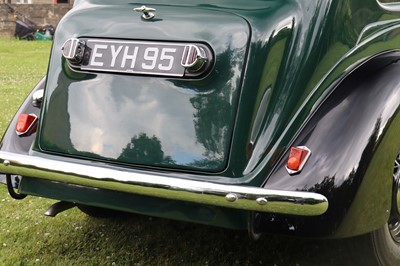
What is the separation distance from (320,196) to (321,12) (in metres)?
0.93

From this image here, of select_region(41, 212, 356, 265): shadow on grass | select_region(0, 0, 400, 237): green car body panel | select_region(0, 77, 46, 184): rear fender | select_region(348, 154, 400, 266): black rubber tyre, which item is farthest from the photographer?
select_region(41, 212, 356, 265): shadow on grass

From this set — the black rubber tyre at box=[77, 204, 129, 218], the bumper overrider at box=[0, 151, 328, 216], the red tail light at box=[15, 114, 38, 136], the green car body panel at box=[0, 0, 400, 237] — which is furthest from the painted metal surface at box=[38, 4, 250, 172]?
the black rubber tyre at box=[77, 204, 129, 218]

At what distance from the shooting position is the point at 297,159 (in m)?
2.38

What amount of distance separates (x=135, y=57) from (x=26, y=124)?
0.87m

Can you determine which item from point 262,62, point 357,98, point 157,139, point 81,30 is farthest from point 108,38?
point 357,98

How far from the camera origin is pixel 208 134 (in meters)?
2.52

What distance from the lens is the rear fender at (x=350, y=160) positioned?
234 centimetres

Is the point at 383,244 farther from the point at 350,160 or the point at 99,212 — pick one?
the point at 99,212

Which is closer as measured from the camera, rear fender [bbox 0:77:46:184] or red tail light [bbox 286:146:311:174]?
red tail light [bbox 286:146:311:174]

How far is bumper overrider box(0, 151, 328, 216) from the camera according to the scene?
7.30ft

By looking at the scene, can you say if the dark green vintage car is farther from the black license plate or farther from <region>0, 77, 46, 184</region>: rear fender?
<region>0, 77, 46, 184</region>: rear fender

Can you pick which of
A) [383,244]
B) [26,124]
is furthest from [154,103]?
[383,244]

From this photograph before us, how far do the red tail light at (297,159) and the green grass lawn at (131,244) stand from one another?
101 centimetres

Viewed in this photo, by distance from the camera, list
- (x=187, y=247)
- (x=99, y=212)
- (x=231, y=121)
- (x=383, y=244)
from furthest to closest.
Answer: (x=99, y=212), (x=187, y=247), (x=383, y=244), (x=231, y=121)
